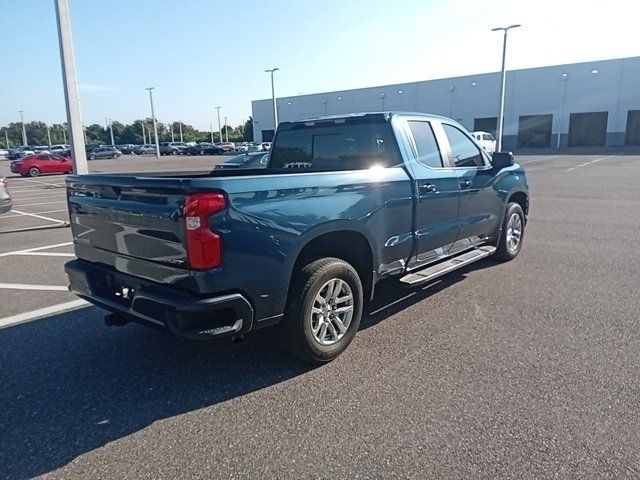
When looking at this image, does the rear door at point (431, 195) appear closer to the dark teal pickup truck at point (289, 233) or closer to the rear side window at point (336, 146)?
the dark teal pickup truck at point (289, 233)

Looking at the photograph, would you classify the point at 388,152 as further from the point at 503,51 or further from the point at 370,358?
the point at 503,51

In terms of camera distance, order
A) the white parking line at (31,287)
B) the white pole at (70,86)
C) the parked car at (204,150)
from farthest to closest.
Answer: the parked car at (204,150)
the white pole at (70,86)
the white parking line at (31,287)

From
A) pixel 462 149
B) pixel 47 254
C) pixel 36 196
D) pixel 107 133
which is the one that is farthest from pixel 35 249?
pixel 107 133

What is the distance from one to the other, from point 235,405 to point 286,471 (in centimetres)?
76

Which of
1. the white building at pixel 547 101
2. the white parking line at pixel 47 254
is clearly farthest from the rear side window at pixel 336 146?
the white building at pixel 547 101

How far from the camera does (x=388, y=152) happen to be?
4340mm

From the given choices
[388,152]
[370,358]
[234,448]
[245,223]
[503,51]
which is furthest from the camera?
[503,51]

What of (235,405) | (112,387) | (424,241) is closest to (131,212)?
(112,387)

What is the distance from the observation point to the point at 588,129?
47156mm

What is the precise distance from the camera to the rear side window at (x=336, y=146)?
4.36 meters

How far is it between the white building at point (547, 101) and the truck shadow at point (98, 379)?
50.3 m

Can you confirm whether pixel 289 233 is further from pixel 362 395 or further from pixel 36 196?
pixel 36 196

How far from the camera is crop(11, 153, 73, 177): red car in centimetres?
2898

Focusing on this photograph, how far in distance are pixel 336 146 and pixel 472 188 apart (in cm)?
174
